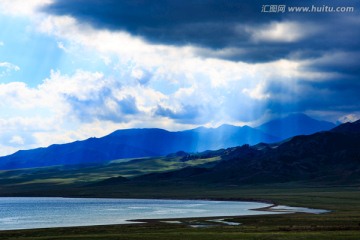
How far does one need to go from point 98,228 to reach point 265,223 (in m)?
32.4

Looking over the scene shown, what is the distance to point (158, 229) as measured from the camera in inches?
3802

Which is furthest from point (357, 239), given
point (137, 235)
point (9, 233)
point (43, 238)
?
point (9, 233)

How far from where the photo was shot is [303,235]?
3115 inches

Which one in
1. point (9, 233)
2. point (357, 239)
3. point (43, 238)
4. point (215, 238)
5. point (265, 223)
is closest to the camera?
point (357, 239)

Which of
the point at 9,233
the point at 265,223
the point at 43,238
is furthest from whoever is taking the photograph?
the point at 265,223

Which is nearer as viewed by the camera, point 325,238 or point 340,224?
point 325,238

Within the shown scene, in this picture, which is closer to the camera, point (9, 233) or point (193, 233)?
point (193, 233)

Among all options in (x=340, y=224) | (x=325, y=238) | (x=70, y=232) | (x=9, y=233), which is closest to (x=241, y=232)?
(x=325, y=238)

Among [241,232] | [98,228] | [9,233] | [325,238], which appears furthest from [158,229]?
[325,238]

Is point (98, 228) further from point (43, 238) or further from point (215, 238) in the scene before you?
point (215, 238)

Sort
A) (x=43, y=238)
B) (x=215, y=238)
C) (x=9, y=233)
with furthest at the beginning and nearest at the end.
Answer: (x=9, y=233)
(x=43, y=238)
(x=215, y=238)

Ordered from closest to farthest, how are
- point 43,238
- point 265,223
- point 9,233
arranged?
point 43,238
point 9,233
point 265,223

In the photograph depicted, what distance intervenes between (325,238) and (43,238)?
41.7 meters

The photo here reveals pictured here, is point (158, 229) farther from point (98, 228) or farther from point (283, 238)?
point (283, 238)
